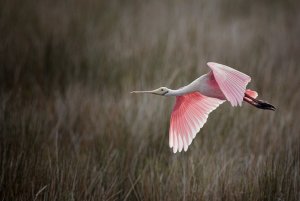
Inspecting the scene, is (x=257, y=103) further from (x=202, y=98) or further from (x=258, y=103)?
(x=202, y=98)

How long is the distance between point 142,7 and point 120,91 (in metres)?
2.82

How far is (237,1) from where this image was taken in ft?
32.8

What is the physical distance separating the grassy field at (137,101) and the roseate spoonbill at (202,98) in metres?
0.46

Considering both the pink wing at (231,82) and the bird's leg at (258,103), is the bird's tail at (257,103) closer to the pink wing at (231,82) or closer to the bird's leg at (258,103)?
the bird's leg at (258,103)

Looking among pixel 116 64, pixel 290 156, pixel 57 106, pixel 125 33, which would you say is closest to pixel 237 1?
pixel 125 33

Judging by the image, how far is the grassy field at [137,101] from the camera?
411 cm

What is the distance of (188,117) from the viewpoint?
147 inches

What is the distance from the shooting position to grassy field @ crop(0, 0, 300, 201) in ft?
13.5

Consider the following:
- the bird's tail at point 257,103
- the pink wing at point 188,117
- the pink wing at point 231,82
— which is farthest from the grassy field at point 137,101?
the pink wing at point 231,82

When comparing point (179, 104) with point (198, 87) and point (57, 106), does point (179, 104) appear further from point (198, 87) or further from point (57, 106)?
point (57, 106)

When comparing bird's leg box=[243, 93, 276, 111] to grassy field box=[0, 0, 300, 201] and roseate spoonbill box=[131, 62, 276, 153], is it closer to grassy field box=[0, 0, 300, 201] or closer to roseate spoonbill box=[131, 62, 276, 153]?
roseate spoonbill box=[131, 62, 276, 153]

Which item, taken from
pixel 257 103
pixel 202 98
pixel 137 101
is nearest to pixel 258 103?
pixel 257 103

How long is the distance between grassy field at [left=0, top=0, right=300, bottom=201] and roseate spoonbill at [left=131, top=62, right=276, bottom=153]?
1.51 ft

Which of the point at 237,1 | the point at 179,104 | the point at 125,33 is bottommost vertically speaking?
the point at 179,104
